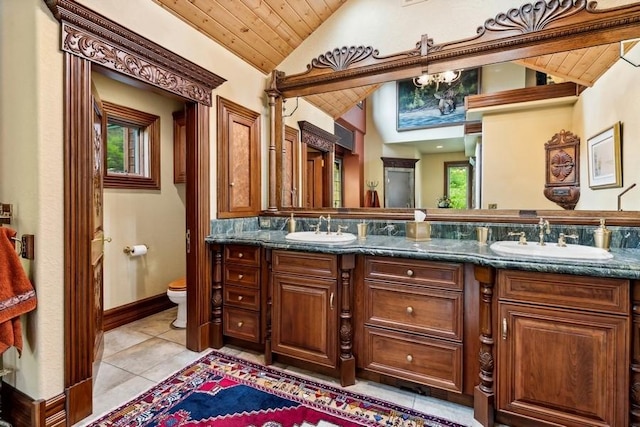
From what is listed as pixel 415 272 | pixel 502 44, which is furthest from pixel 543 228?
pixel 502 44

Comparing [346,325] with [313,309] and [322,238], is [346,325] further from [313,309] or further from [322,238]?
[322,238]

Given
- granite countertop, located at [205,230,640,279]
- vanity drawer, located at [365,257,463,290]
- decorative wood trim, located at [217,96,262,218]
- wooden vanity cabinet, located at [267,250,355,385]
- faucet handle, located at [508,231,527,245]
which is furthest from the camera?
decorative wood trim, located at [217,96,262,218]

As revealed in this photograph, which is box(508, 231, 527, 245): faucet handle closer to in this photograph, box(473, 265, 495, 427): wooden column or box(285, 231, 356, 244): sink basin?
box(473, 265, 495, 427): wooden column

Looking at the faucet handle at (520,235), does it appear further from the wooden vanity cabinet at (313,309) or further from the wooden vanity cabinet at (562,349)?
the wooden vanity cabinet at (313,309)

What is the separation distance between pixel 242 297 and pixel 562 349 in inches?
75.9

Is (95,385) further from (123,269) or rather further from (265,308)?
(123,269)

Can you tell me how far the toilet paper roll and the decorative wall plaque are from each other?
11.0 ft

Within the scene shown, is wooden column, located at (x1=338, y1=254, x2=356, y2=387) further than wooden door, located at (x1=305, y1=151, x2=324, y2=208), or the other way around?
wooden door, located at (x1=305, y1=151, x2=324, y2=208)

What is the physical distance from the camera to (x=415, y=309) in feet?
5.88

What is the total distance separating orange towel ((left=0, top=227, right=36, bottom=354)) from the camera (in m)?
1.42

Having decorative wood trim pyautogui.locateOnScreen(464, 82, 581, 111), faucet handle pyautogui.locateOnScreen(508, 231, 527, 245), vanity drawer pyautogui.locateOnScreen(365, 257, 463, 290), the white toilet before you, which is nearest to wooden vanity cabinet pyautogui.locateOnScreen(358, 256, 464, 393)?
vanity drawer pyautogui.locateOnScreen(365, 257, 463, 290)

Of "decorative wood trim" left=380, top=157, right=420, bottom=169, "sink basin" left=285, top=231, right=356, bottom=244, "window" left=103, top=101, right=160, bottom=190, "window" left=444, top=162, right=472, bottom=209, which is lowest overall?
"sink basin" left=285, top=231, right=356, bottom=244

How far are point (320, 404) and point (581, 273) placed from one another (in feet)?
4.75

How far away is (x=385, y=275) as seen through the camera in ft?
6.08
